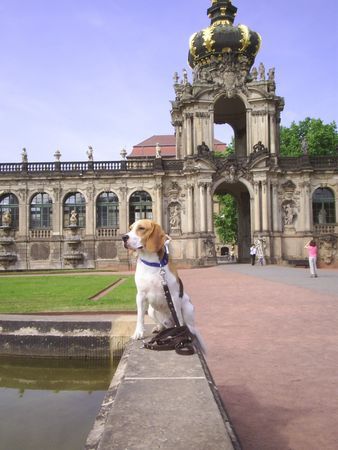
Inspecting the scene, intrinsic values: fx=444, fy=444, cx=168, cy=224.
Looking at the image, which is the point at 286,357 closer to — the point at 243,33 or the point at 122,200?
the point at 122,200

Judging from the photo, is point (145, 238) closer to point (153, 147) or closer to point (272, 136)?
point (272, 136)

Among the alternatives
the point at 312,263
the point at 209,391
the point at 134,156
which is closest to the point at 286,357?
the point at 209,391

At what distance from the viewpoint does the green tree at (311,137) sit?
172 feet

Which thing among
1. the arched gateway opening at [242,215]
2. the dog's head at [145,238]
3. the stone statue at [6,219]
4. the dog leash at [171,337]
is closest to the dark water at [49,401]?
the dog leash at [171,337]

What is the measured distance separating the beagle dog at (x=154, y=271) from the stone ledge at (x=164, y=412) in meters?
0.85

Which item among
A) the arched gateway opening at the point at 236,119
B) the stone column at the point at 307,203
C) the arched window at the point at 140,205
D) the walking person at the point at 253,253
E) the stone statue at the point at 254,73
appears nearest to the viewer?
the walking person at the point at 253,253

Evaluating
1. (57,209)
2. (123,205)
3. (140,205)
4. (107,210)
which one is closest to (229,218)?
(140,205)

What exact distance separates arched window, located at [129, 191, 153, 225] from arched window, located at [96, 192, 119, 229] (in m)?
1.41

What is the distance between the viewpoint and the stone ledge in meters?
2.63

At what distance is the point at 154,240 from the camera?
5.00m

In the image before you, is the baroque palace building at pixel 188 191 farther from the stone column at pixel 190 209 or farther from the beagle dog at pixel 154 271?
the beagle dog at pixel 154 271

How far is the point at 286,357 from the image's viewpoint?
6863 millimetres

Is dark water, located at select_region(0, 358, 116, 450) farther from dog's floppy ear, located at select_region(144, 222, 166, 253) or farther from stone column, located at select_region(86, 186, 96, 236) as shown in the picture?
stone column, located at select_region(86, 186, 96, 236)

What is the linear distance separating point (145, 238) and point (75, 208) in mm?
38100
